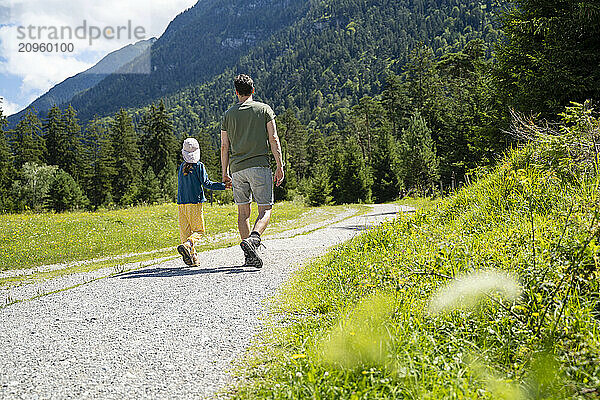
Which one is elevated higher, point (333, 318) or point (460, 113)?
point (460, 113)

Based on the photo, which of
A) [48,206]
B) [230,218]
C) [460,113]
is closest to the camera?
[230,218]

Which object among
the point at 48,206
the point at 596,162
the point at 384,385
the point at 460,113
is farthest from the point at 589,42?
the point at 48,206

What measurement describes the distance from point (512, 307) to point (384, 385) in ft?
3.92

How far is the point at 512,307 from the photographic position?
121 inches

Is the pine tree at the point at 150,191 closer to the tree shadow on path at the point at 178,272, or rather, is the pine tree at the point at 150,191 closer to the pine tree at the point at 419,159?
the pine tree at the point at 419,159

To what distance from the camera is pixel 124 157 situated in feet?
225

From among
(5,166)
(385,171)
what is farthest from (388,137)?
(5,166)

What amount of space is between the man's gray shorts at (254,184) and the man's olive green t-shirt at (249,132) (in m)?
0.10

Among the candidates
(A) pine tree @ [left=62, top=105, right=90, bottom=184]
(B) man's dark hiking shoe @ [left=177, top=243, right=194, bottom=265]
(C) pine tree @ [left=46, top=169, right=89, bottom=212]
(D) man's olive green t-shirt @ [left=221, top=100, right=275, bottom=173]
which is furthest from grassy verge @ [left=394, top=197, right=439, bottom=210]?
(A) pine tree @ [left=62, top=105, right=90, bottom=184]

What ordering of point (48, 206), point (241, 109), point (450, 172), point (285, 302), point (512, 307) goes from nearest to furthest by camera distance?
point (512, 307) < point (285, 302) < point (241, 109) < point (450, 172) < point (48, 206)

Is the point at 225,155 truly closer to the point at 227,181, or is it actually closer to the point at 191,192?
the point at 227,181

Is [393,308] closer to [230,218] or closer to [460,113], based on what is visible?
[230,218]

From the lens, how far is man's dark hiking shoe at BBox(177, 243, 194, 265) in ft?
24.0

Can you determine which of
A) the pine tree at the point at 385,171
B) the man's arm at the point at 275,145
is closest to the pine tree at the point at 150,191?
the pine tree at the point at 385,171
